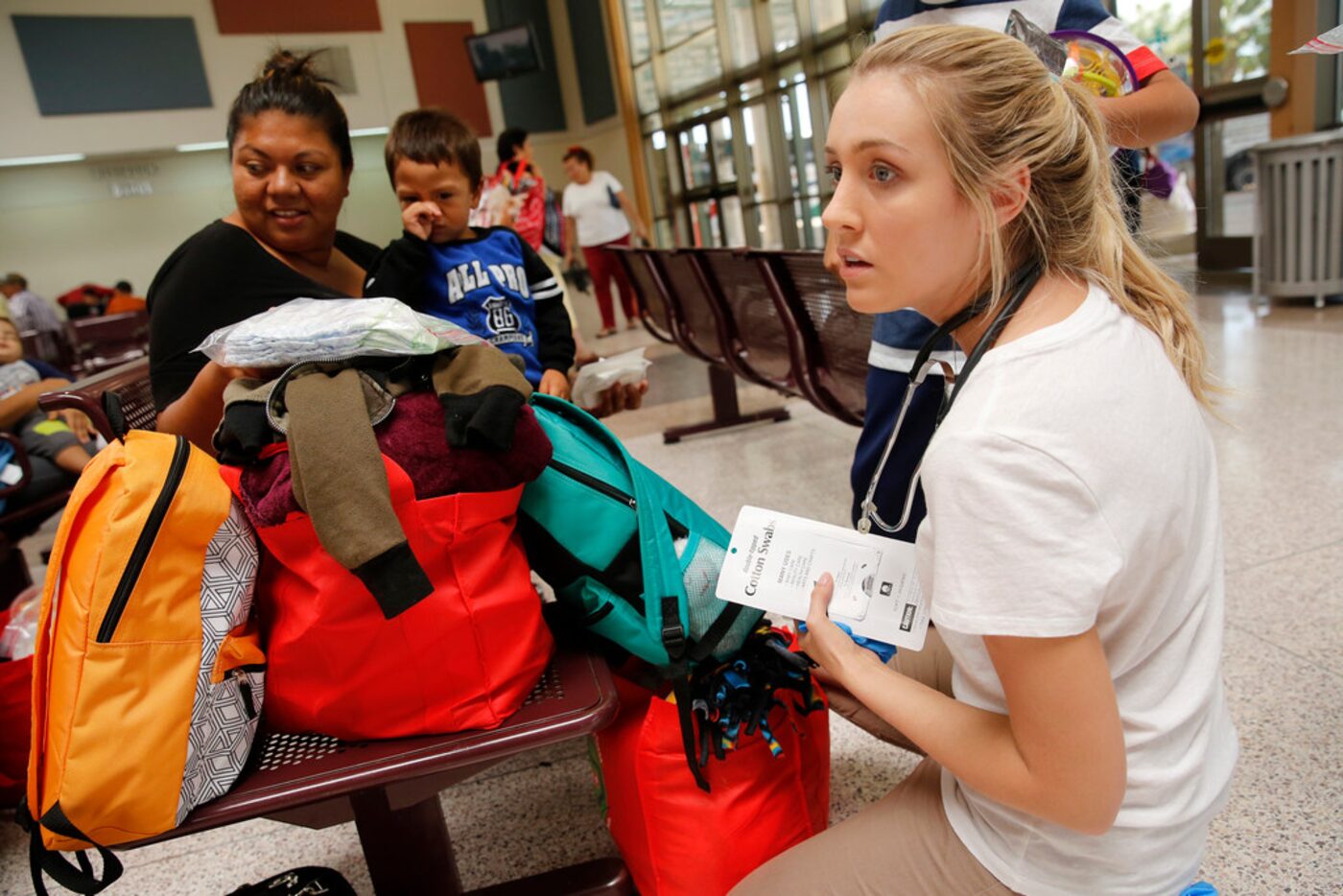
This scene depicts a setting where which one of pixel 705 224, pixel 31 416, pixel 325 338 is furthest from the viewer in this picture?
pixel 705 224

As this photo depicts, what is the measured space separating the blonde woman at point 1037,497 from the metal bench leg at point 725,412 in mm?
3652

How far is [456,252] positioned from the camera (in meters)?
2.01

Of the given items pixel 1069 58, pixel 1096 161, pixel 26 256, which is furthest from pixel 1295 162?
pixel 26 256

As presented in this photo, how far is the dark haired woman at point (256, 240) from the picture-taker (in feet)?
4.75

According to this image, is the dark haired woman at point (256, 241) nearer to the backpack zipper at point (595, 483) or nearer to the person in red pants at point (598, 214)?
the backpack zipper at point (595, 483)

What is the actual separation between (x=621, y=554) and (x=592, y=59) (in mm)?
14219

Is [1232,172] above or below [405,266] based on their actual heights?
below

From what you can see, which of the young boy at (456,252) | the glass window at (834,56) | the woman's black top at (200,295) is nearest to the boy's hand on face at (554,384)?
the young boy at (456,252)

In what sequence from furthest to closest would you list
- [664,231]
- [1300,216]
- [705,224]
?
[664,231] → [705,224] → [1300,216]

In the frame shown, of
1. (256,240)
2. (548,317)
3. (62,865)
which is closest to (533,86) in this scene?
(548,317)

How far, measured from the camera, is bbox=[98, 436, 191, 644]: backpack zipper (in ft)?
2.96

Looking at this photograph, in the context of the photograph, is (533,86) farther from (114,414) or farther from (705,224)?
(114,414)

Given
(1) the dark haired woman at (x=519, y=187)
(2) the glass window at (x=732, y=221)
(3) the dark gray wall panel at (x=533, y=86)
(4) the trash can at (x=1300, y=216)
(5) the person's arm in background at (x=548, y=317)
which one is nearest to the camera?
(5) the person's arm in background at (x=548, y=317)

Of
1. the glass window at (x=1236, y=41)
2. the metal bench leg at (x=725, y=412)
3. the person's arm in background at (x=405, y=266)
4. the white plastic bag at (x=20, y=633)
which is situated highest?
the glass window at (x=1236, y=41)
